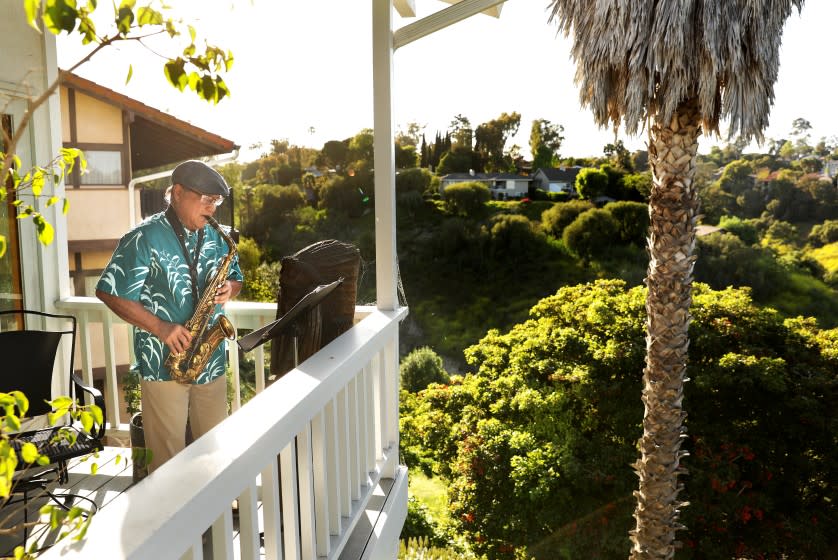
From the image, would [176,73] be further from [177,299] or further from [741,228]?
[741,228]

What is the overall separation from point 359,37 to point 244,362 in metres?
7.05

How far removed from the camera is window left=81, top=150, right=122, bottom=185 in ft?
20.8

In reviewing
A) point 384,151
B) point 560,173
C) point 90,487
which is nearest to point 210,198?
point 384,151

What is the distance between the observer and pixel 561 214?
1275 cm

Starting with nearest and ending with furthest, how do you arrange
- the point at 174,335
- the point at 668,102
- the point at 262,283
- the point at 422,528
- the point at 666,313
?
1. the point at 174,335
2. the point at 668,102
3. the point at 666,313
4. the point at 422,528
5. the point at 262,283

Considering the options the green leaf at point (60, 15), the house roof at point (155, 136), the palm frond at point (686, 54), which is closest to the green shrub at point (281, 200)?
the house roof at point (155, 136)

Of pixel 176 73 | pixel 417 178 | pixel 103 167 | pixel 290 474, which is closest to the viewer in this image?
pixel 176 73

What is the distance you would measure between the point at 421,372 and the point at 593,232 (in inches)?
152

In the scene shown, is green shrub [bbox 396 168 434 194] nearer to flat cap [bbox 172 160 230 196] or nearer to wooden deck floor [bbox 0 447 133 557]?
wooden deck floor [bbox 0 447 133 557]

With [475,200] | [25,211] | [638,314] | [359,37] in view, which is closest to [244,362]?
[475,200]

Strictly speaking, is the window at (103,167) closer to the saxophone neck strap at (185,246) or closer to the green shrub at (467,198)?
the saxophone neck strap at (185,246)

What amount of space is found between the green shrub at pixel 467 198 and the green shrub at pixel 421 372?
2.79 meters

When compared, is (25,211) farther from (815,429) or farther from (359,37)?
(359,37)

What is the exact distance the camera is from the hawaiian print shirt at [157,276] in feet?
7.58
